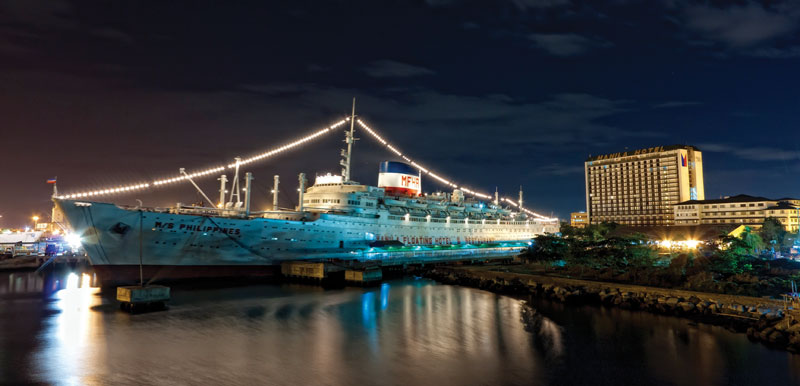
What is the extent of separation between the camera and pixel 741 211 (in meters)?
73.9

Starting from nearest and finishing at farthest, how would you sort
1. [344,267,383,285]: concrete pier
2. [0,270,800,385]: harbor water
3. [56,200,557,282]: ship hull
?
[0,270,800,385]: harbor water < [56,200,557,282]: ship hull < [344,267,383,285]: concrete pier

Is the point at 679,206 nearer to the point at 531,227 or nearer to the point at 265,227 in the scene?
the point at 531,227

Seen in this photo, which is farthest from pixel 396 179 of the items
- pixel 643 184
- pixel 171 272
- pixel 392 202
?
pixel 643 184

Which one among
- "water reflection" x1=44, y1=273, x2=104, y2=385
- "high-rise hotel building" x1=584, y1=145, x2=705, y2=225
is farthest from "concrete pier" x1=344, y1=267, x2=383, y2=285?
"high-rise hotel building" x1=584, y1=145, x2=705, y2=225

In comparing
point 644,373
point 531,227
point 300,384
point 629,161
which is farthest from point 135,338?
point 629,161

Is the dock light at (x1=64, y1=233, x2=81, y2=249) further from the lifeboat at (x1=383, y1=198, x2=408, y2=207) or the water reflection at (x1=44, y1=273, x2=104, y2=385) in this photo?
the lifeboat at (x1=383, y1=198, x2=408, y2=207)

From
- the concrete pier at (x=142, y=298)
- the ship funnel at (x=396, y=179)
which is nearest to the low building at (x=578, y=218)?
the ship funnel at (x=396, y=179)

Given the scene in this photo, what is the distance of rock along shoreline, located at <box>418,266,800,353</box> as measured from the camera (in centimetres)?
1700

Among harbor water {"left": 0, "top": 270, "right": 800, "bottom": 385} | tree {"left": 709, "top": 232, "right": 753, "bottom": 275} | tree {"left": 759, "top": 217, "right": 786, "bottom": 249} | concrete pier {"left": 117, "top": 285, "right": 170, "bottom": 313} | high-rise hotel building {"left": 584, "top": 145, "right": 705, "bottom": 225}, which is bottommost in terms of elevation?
harbor water {"left": 0, "top": 270, "right": 800, "bottom": 385}

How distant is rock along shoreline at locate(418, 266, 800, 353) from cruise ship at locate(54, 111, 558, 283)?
12.4m

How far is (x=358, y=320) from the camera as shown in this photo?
71.2ft

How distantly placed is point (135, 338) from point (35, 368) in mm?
3513

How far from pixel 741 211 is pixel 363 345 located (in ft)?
271

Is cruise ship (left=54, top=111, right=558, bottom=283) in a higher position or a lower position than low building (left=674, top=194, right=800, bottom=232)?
lower
